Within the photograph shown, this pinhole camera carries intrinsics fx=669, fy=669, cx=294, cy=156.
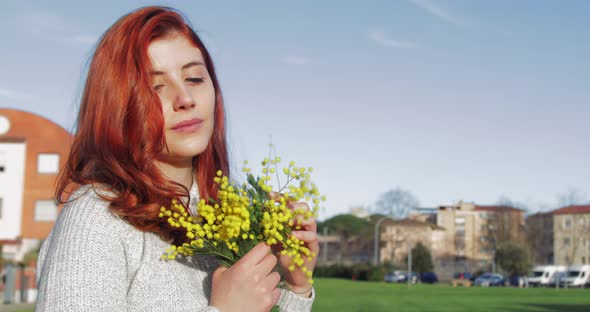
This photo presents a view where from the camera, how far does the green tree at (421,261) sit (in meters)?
74.4

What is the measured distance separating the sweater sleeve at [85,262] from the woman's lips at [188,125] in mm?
381

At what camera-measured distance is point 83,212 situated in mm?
2016

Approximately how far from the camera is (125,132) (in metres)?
2.20

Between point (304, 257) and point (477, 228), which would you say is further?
point (477, 228)

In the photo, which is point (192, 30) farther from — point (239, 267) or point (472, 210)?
point (472, 210)

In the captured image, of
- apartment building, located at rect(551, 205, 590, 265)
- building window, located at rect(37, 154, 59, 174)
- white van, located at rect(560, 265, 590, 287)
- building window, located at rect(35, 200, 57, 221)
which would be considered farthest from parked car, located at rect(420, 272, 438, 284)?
building window, located at rect(37, 154, 59, 174)

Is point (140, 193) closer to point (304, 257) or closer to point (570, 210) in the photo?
point (304, 257)

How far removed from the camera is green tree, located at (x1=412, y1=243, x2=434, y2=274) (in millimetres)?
74438

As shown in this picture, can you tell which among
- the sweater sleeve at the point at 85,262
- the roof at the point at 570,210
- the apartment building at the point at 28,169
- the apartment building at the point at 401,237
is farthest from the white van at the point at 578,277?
the sweater sleeve at the point at 85,262

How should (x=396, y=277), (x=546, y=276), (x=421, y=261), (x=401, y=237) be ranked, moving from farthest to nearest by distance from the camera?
(x=401, y=237) < (x=421, y=261) < (x=546, y=276) < (x=396, y=277)

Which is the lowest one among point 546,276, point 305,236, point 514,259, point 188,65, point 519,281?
point 519,281

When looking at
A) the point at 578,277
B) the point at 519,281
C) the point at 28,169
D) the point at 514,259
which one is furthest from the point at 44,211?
the point at 514,259

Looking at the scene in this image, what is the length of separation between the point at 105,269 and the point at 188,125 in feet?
1.98

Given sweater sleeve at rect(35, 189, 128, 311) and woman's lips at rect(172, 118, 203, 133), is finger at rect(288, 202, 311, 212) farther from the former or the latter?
sweater sleeve at rect(35, 189, 128, 311)
